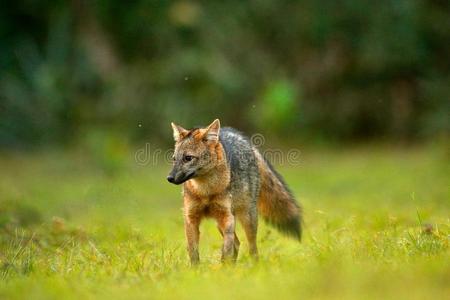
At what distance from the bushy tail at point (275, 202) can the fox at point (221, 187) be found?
11 millimetres

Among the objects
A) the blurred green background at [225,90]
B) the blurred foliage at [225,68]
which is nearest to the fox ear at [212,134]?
the blurred green background at [225,90]

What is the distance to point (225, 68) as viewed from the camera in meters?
21.6

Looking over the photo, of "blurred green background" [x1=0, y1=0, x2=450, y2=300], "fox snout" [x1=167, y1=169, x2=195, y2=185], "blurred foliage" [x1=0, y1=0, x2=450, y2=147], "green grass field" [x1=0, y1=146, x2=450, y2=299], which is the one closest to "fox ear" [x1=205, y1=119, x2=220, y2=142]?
"fox snout" [x1=167, y1=169, x2=195, y2=185]

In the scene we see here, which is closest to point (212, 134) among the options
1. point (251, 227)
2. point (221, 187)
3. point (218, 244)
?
point (221, 187)

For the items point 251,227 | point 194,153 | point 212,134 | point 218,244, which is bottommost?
point 251,227

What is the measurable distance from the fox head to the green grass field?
760 mm

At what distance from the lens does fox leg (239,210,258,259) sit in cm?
891

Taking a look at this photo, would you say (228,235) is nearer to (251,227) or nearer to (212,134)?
(251,227)

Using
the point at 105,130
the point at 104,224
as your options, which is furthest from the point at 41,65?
the point at 104,224

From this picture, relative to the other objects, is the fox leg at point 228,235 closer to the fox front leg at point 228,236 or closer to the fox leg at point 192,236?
the fox front leg at point 228,236

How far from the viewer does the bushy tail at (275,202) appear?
967 cm

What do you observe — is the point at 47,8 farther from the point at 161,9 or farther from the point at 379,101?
the point at 379,101

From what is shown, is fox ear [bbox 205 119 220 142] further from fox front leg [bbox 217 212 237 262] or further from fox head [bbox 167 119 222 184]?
fox front leg [bbox 217 212 237 262]

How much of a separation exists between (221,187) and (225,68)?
13139 millimetres
